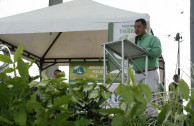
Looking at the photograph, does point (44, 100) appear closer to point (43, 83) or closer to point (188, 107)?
point (43, 83)

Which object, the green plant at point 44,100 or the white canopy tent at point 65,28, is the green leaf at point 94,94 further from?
the white canopy tent at point 65,28

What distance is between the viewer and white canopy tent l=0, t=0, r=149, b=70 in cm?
400

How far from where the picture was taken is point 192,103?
44 centimetres

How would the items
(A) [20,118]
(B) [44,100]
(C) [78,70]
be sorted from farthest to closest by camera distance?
(C) [78,70] → (B) [44,100] → (A) [20,118]

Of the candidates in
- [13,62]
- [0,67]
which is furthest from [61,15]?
[13,62]

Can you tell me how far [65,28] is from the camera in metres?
4.05

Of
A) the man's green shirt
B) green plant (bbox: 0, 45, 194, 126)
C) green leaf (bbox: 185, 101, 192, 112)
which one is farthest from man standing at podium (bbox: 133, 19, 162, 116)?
green leaf (bbox: 185, 101, 192, 112)

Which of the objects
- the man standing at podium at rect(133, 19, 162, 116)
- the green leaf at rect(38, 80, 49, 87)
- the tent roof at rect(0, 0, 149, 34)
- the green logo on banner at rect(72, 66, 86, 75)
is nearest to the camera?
the green leaf at rect(38, 80, 49, 87)

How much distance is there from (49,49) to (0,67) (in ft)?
19.6

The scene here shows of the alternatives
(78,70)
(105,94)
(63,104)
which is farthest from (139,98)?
(78,70)

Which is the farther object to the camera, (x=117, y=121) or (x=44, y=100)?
(x=44, y=100)

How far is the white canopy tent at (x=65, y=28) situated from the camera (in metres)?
4.00

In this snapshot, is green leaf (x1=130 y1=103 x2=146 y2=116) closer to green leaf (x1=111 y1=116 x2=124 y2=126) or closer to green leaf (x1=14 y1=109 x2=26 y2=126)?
green leaf (x1=111 y1=116 x2=124 y2=126)

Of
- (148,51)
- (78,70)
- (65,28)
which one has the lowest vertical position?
(78,70)
